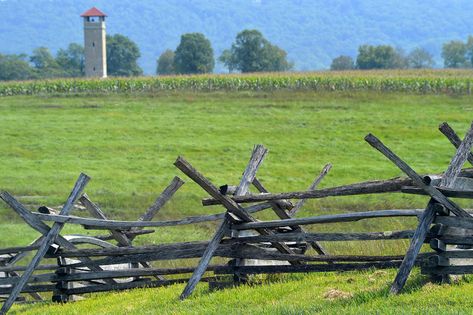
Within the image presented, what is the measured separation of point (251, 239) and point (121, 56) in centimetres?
16209

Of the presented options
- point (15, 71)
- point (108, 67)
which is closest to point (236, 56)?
point (108, 67)

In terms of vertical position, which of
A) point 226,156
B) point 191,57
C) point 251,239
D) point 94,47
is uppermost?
point 94,47

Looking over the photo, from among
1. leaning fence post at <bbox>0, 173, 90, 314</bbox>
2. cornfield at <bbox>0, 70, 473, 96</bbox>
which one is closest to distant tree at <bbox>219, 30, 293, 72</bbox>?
cornfield at <bbox>0, 70, 473, 96</bbox>

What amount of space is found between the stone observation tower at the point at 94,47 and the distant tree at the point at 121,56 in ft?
118

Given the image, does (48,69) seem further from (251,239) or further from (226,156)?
(251,239)

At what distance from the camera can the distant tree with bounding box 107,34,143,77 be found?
171000mm

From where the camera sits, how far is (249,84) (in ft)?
206

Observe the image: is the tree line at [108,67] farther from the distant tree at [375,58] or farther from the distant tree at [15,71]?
the distant tree at [375,58]

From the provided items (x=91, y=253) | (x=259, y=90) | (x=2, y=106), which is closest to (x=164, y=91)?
(x=259, y=90)

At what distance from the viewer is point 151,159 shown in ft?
120

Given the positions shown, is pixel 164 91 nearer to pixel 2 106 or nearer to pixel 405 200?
pixel 2 106

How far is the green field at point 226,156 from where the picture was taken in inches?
414

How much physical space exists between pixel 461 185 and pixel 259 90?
5118 centimetres

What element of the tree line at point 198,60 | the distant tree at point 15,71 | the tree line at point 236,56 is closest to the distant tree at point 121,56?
the tree line at point 198,60
